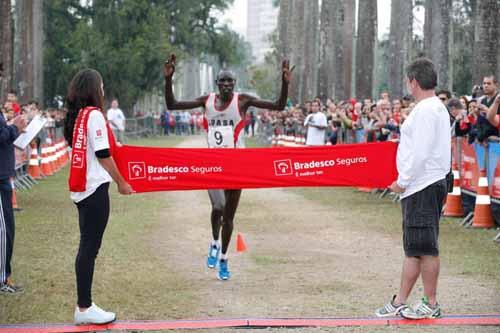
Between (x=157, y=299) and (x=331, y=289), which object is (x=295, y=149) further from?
(x=157, y=299)

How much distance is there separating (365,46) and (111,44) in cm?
3150

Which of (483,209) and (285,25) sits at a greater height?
(285,25)

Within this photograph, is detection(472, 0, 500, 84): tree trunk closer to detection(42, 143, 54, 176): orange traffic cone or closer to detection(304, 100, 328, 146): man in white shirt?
detection(304, 100, 328, 146): man in white shirt

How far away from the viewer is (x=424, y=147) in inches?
328

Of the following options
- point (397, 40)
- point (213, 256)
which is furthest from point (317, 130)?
point (213, 256)

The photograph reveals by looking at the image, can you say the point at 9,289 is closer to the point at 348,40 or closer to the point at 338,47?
the point at 348,40

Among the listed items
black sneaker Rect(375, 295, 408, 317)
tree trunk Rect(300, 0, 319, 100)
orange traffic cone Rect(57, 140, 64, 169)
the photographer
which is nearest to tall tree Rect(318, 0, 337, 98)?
tree trunk Rect(300, 0, 319, 100)

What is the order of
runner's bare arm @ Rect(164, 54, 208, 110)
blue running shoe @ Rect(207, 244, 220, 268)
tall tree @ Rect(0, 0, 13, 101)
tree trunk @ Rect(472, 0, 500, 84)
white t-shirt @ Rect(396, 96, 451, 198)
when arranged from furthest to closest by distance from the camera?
tall tree @ Rect(0, 0, 13, 101)
tree trunk @ Rect(472, 0, 500, 84)
blue running shoe @ Rect(207, 244, 220, 268)
runner's bare arm @ Rect(164, 54, 208, 110)
white t-shirt @ Rect(396, 96, 451, 198)

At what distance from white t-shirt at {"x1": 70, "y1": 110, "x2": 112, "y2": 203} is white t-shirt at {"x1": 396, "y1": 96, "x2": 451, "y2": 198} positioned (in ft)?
8.04

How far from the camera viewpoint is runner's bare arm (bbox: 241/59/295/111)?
10.3 m

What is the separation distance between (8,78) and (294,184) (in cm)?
2646

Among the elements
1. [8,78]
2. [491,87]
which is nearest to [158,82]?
[8,78]

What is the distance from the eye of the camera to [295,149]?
11203 mm

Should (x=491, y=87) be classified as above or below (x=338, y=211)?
above
